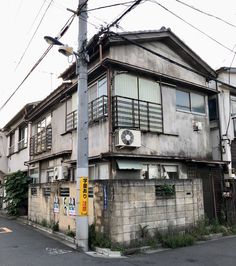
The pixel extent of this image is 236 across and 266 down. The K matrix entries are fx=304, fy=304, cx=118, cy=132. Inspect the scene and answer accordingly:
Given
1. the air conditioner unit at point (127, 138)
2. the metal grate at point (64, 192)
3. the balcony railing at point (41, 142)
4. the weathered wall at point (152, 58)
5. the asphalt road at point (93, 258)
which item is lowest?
the asphalt road at point (93, 258)

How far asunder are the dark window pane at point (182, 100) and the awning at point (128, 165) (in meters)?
3.59

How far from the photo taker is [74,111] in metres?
13.7

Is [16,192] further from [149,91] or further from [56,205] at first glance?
[149,91]

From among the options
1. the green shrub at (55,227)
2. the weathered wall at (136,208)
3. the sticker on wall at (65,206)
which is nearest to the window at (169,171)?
the weathered wall at (136,208)

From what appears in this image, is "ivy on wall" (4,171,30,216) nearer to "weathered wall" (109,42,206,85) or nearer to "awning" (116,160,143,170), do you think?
"awning" (116,160,143,170)

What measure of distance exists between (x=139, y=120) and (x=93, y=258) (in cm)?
548

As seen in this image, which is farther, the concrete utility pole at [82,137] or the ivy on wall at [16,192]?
the ivy on wall at [16,192]

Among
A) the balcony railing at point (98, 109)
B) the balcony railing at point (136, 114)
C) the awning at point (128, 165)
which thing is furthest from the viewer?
the balcony railing at point (98, 109)

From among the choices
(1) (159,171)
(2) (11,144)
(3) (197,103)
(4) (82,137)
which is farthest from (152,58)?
(2) (11,144)

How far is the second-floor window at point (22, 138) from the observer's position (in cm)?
2072

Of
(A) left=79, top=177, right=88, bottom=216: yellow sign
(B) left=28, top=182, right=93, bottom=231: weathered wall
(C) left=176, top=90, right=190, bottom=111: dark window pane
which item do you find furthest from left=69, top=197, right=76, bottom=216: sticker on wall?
(C) left=176, top=90, right=190, bottom=111: dark window pane

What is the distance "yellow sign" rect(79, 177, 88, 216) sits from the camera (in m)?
8.79

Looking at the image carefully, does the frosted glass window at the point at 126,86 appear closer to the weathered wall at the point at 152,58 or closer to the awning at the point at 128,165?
the weathered wall at the point at 152,58

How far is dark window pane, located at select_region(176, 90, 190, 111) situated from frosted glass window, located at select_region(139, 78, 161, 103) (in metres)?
1.21
